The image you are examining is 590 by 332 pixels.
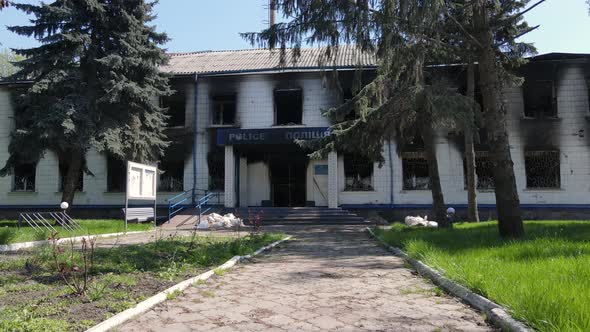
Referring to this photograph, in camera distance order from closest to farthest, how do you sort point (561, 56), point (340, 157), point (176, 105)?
point (561, 56)
point (340, 157)
point (176, 105)

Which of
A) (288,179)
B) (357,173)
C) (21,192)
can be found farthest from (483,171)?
(21,192)

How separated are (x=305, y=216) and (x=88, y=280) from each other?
1476 centimetres

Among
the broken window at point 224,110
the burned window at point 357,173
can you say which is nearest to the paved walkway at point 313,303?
the burned window at point 357,173

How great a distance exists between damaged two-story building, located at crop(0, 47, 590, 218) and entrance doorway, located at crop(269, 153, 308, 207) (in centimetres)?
5

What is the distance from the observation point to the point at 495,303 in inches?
184

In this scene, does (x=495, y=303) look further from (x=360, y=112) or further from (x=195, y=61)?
(x=195, y=61)

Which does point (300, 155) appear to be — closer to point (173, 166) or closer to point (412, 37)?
point (173, 166)

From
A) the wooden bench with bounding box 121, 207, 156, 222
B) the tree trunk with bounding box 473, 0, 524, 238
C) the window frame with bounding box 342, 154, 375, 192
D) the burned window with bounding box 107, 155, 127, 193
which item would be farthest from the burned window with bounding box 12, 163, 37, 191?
the tree trunk with bounding box 473, 0, 524, 238

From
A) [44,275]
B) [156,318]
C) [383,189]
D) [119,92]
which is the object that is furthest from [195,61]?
[156,318]

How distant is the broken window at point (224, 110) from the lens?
2494 centimetres

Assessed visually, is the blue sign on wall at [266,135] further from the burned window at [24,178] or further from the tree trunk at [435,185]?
the burned window at [24,178]

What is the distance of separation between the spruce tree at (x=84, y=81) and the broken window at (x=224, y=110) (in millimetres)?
4374

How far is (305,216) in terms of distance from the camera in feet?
67.5

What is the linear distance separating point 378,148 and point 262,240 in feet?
16.8
